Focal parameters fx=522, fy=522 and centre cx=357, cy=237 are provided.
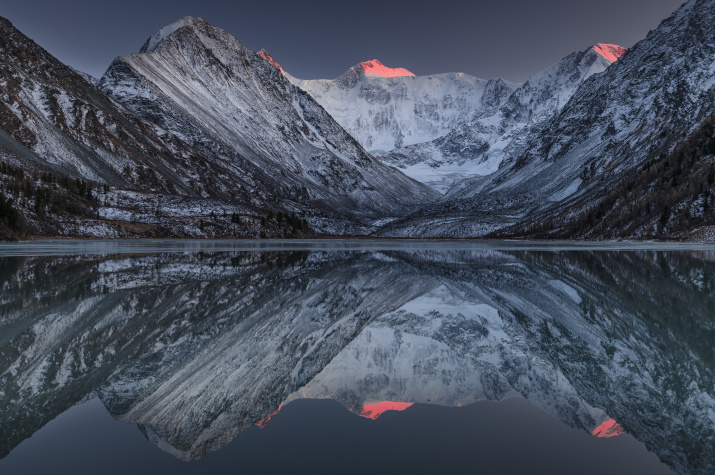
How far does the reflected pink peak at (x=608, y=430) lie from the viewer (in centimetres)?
923

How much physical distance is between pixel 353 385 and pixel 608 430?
Answer: 548 centimetres

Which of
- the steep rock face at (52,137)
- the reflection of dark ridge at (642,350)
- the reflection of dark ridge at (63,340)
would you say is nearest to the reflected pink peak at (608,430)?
the reflection of dark ridge at (642,350)

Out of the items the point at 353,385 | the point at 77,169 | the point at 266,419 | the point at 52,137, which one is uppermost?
the point at 52,137

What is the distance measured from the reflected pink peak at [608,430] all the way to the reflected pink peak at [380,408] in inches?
140

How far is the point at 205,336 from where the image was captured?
52.2 ft

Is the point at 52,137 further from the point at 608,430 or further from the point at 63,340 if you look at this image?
the point at 608,430

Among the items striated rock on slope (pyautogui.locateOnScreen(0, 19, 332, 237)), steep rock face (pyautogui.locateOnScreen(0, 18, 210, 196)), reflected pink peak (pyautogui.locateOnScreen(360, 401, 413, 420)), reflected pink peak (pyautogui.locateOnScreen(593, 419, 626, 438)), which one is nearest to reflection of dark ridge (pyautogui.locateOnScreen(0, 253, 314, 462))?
reflected pink peak (pyautogui.locateOnScreen(360, 401, 413, 420))

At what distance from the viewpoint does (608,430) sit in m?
9.39

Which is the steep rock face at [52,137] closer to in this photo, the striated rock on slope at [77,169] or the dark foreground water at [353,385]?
the striated rock on slope at [77,169]

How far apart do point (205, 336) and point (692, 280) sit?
29478 mm

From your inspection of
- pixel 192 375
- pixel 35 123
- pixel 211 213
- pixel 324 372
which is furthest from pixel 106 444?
pixel 35 123

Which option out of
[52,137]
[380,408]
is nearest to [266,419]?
[380,408]

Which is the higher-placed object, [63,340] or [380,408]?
[63,340]

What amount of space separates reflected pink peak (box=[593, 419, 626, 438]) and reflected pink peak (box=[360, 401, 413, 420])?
355 cm
